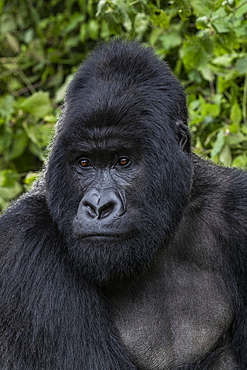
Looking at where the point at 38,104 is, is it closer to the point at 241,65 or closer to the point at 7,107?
the point at 7,107

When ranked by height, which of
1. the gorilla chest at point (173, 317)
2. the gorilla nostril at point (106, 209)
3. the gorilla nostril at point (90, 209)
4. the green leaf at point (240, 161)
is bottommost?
the green leaf at point (240, 161)

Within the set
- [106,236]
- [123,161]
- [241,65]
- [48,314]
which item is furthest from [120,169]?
[241,65]

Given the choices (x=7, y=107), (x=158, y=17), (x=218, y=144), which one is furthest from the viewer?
(x=7, y=107)

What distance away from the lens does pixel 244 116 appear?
18.2ft

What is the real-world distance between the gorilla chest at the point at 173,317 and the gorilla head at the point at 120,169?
0.27 meters

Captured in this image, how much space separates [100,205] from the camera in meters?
3.18

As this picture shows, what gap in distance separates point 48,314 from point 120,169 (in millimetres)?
796

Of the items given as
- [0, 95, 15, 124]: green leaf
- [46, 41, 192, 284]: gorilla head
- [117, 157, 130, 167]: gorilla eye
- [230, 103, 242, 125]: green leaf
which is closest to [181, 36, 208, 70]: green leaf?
[230, 103, 242, 125]: green leaf

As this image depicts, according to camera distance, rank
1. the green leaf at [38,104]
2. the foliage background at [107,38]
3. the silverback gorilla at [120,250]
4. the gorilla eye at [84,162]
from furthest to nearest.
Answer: the green leaf at [38,104] < the foliage background at [107,38] < the gorilla eye at [84,162] < the silverback gorilla at [120,250]

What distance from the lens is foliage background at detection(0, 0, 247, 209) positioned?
4.80m

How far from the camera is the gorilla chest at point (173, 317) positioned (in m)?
3.58

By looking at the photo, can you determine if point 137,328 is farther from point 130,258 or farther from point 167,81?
point 167,81

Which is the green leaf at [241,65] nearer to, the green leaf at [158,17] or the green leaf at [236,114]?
the green leaf at [236,114]

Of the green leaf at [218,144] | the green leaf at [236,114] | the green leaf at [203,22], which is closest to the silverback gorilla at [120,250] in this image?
the green leaf at [203,22]
